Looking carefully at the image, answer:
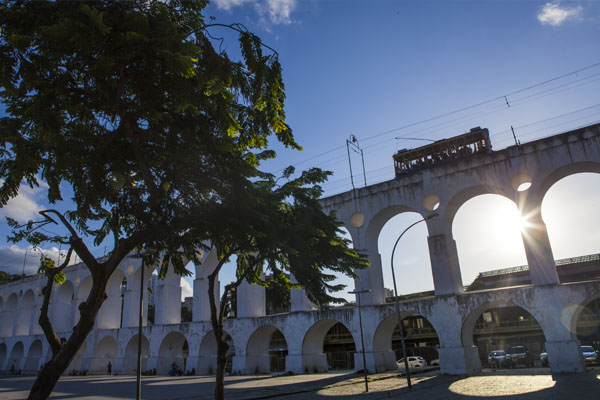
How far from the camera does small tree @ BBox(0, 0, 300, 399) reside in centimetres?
622

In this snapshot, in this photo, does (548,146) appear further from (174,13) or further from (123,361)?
(123,361)

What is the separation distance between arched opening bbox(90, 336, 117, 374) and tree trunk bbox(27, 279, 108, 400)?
32.7 m

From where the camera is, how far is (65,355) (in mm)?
7277

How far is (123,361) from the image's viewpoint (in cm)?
3366

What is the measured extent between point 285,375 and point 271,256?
17108 mm

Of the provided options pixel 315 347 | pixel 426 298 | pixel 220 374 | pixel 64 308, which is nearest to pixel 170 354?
pixel 315 347

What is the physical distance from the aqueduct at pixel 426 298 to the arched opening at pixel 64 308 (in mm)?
8288

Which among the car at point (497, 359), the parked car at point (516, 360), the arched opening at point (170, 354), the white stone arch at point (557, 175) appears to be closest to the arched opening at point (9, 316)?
the arched opening at point (170, 354)

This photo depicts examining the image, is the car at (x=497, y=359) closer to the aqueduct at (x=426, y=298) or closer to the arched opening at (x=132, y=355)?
the aqueduct at (x=426, y=298)

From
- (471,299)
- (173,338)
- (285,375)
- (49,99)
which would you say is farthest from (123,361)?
(49,99)

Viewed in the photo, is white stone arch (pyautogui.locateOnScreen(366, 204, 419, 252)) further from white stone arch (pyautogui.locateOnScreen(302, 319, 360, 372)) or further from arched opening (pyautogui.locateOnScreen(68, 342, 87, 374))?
arched opening (pyautogui.locateOnScreen(68, 342, 87, 374))

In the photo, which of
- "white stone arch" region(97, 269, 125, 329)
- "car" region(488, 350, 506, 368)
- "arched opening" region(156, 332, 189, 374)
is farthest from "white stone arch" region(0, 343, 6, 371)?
"car" region(488, 350, 506, 368)

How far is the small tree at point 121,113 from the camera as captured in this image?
6219 millimetres

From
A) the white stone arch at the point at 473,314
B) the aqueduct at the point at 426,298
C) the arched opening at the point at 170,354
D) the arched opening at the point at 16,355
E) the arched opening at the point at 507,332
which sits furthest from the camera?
the arched opening at the point at 16,355
